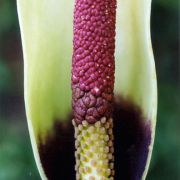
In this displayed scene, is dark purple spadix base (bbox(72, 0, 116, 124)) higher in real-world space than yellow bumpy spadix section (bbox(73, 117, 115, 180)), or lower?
higher

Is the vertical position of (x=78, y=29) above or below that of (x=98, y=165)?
above

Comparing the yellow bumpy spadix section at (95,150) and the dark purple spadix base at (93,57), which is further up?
the dark purple spadix base at (93,57)

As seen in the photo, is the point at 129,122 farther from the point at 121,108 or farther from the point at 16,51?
the point at 16,51

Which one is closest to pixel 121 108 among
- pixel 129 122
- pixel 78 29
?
pixel 129 122
